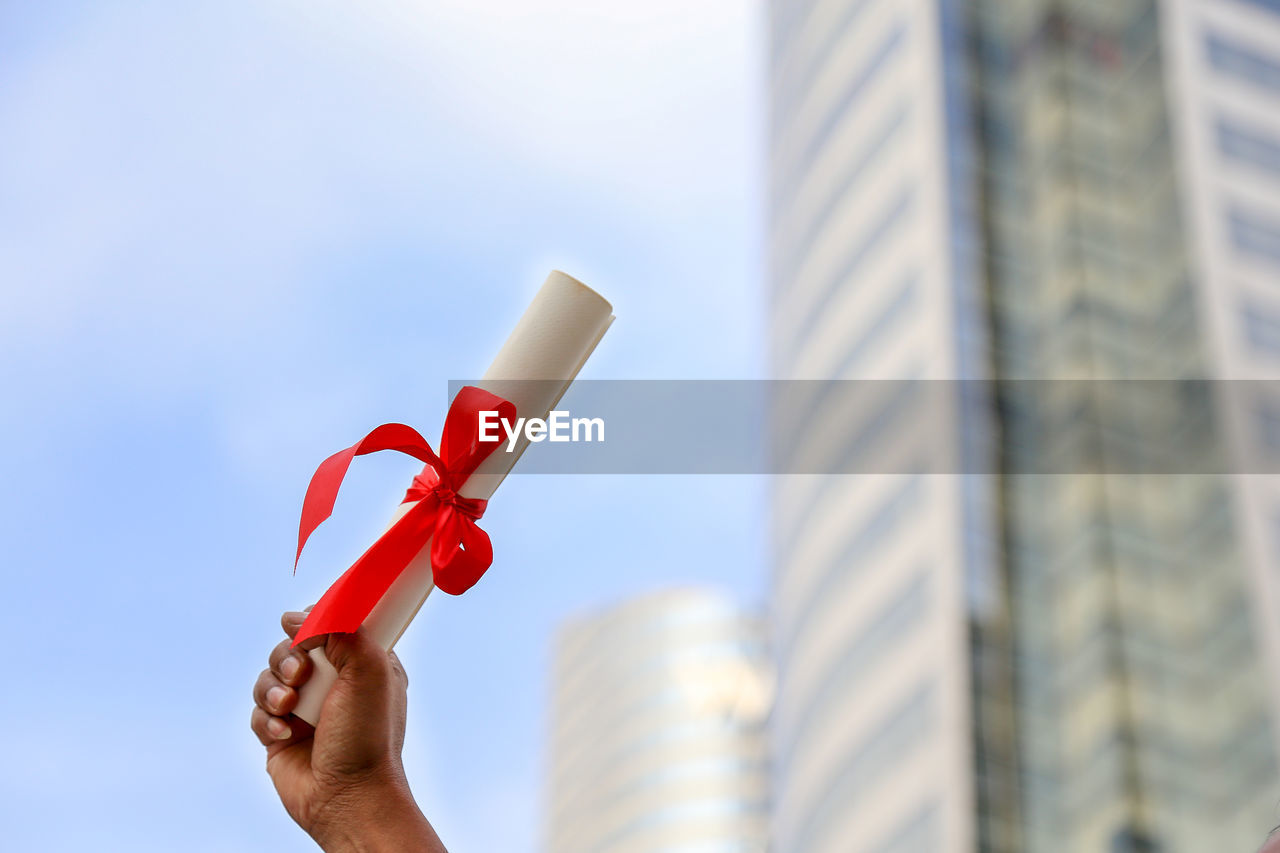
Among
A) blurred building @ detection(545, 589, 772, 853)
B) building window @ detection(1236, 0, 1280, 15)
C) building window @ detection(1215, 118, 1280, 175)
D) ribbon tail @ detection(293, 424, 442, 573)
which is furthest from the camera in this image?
blurred building @ detection(545, 589, 772, 853)

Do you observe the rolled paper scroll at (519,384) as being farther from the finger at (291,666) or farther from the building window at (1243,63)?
the building window at (1243,63)

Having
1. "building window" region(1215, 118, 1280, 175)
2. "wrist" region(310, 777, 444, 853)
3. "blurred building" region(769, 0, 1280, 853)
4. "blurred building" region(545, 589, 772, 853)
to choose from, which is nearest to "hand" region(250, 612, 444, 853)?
"wrist" region(310, 777, 444, 853)

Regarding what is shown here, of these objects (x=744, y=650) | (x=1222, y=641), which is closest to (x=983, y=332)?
(x=1222, y=641)

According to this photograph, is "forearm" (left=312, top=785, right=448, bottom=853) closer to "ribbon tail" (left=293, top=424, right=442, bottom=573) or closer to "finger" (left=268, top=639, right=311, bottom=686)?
"finger" (left=268, top=639, right=311, bottom=686)

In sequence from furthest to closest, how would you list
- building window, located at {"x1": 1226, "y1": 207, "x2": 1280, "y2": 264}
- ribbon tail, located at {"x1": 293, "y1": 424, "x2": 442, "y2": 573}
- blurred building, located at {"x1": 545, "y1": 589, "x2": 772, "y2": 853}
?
blurred building, located at {"x1": 545, "y1": 589, "x2": 772, "y2": 853}
building window, located at {"x1": 1226, "y1": 207, "x2": 1280, "y2": 264}
ribbon tail, located at {"x1": 293, "y1": 424, "x2": 442, "y2": 573}

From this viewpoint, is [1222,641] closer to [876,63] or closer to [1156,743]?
[1156,743]

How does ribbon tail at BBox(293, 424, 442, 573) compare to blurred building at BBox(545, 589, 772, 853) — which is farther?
blurred building at BBox(545, 589, 772, 853)

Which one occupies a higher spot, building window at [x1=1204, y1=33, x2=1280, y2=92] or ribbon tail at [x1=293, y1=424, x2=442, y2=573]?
building window at [x1=1204, y1=33, x2=1280, y2=92]

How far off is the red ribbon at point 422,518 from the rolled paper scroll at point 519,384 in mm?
16

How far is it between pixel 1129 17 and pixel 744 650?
3110 cm

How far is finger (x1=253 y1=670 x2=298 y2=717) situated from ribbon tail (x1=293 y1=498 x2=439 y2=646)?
51 mm

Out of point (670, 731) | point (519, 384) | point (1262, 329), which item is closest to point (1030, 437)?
point (1262, 329)

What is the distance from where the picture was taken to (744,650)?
188 feet

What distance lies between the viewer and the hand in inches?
49.1
